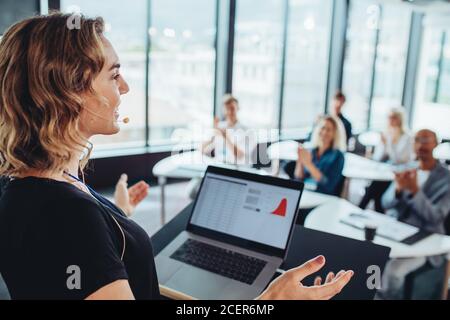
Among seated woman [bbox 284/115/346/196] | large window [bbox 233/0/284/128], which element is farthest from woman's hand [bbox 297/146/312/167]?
large window [bbox 233/0/284/128]

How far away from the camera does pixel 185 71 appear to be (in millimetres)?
6043

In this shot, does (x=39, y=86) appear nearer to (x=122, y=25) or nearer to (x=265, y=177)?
(x=265, y=177)

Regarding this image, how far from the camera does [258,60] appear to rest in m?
6.69

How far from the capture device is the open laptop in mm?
1042

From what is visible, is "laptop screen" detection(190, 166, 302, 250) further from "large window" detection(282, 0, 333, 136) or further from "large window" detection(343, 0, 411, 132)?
"large window" detection(343, 0, 411, 132)

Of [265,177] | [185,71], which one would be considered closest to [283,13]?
[185,71]

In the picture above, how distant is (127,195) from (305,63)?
253 inches

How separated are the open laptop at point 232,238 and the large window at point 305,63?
600 centimetres

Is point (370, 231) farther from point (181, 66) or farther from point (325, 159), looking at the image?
point (181, 66)

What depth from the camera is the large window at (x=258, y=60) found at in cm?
637

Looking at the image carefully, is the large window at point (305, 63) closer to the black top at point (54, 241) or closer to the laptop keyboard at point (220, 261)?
the laptop keyboard at point (220, 261)

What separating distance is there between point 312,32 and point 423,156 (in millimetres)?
4833

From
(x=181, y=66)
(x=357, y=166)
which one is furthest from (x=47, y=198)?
(x=181, y=66)

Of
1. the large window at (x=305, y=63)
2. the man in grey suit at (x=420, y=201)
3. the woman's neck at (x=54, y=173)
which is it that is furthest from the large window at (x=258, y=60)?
the woman's neck at (x=54, y=173)
